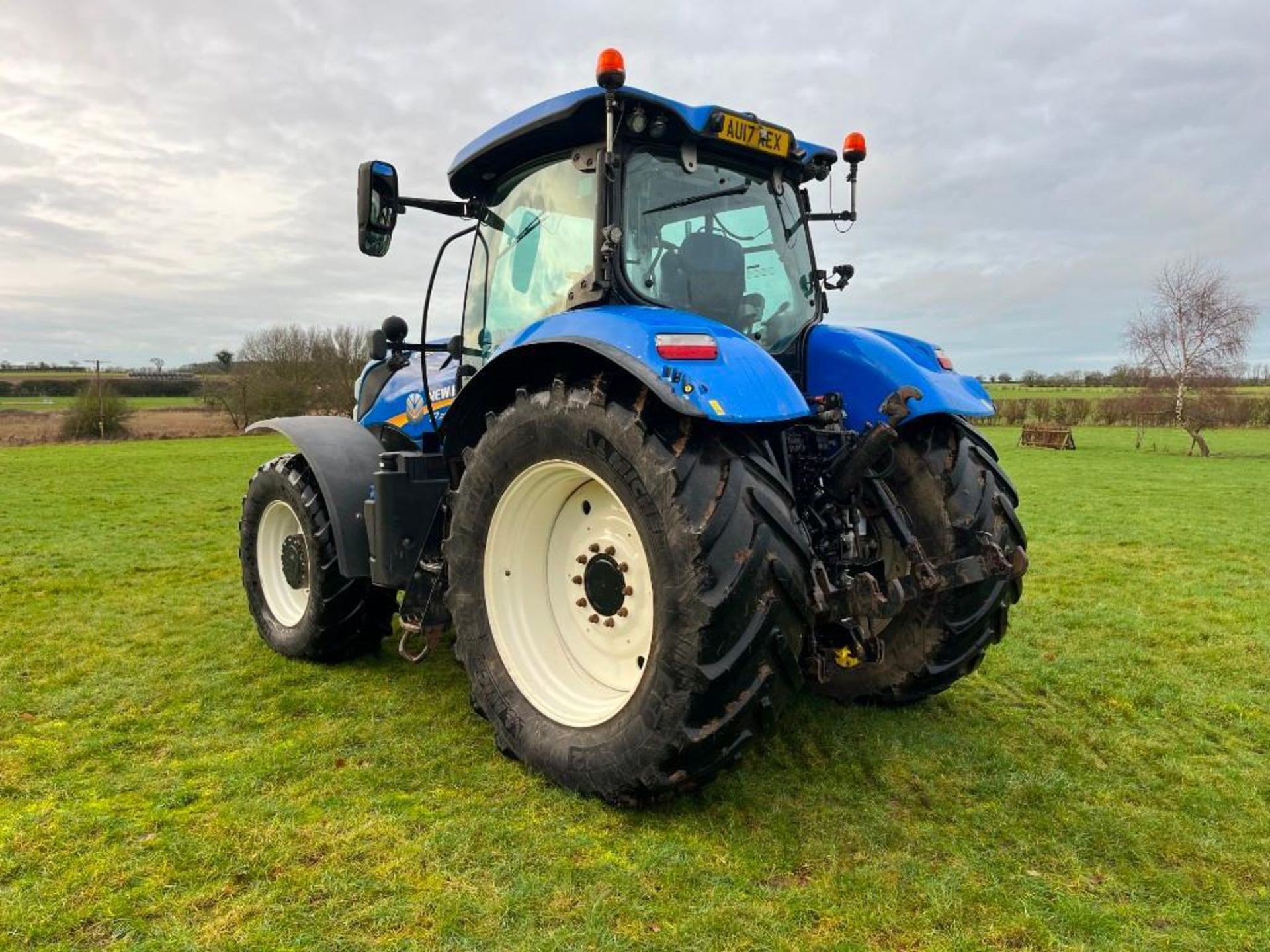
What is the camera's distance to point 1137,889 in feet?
7.78

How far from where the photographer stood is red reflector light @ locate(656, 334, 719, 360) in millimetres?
2525

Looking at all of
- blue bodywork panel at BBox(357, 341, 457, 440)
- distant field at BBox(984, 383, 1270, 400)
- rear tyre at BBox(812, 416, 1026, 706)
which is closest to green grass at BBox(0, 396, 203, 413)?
blue bodywork panel at BBox(357, 341, 457, 440)

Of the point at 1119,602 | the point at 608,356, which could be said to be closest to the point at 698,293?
Result: the point at 608,356

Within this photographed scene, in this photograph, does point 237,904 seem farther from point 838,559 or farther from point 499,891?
point 838,559

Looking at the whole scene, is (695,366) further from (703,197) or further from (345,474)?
(345,474)

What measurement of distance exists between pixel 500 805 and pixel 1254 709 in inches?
143

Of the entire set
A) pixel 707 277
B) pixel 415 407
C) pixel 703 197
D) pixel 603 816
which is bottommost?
pixel 603 816

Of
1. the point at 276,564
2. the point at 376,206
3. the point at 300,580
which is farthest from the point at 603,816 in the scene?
the point at 276,564

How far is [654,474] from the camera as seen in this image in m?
2.48

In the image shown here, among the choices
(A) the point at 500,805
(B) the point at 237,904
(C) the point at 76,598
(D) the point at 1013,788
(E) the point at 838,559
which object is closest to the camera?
(B) the point at 237,904

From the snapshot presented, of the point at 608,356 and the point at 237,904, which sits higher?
the point at 608,356

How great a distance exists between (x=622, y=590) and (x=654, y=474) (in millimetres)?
619

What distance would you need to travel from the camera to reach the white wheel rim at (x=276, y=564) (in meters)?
4.72

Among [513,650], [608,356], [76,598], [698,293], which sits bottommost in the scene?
[76,598]
